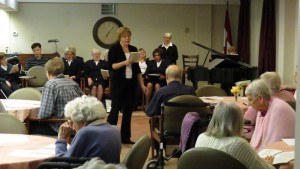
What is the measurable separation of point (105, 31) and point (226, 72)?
13.0 feet

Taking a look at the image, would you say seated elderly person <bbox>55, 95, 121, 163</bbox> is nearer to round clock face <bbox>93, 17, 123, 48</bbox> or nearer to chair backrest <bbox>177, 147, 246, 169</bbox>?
chair backrest <bbox>177, 147, 246, 169</bbox>

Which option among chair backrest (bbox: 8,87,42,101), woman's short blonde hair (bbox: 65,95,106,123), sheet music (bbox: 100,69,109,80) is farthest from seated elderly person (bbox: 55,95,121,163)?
sheet music (bbox: 100,69,109,80)

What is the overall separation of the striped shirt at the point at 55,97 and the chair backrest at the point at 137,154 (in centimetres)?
203

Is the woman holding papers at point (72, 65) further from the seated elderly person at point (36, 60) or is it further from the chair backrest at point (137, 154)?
the chair backrest at point (137, 154)

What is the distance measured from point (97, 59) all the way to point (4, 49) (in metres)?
2.67

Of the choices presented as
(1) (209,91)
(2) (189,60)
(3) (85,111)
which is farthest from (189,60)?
(3) (85,111)

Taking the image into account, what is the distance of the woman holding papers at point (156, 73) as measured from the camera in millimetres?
9906

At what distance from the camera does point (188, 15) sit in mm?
12594

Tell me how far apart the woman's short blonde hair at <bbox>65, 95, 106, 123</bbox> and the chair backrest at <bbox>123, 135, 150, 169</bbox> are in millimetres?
405

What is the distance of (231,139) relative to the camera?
2893 millimetres

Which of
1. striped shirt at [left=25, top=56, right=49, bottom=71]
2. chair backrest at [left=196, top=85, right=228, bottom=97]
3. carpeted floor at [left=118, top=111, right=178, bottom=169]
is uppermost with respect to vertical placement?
striped shirt at [left=25, top=56, right=49, bottom=71]

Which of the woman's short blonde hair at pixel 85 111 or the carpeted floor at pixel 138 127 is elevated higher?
the woman's short blonde hair at pixel 85 111

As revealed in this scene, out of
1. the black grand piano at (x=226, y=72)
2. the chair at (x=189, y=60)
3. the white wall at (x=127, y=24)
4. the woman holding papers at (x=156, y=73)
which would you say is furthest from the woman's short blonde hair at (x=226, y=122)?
the white wall at (x=127, y=24)

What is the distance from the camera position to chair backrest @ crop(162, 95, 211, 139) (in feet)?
15.9
